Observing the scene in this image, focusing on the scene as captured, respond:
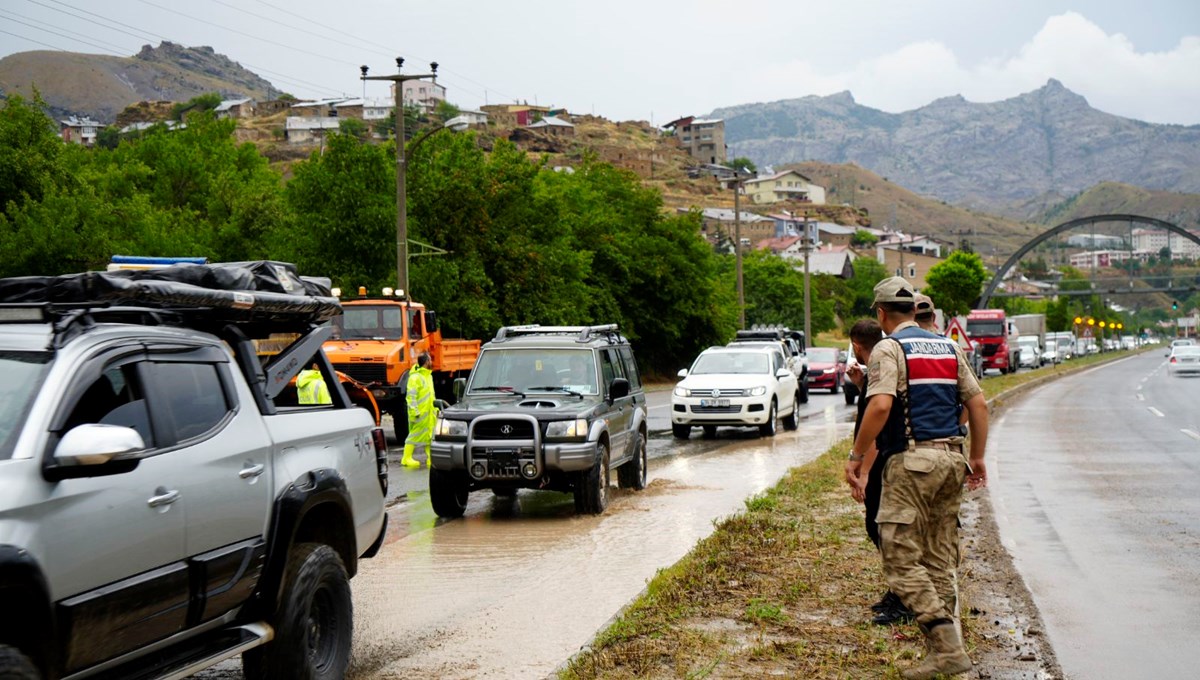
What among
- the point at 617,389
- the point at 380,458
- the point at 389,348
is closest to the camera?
the point at 380,458

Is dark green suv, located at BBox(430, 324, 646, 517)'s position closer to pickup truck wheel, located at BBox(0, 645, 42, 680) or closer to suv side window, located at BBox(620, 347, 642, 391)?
suv side window, located at BBox(620, 347, 642, 391)

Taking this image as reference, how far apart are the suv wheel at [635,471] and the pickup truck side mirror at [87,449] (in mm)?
10634

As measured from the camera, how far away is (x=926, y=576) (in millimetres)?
6125

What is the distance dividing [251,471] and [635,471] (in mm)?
9517

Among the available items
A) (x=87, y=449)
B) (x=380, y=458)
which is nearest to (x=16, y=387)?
(x=87, y=449)

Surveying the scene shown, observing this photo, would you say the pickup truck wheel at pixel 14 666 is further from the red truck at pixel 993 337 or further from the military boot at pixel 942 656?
the red truck at pixel 993 337

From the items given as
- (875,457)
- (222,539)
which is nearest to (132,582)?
(222,539)

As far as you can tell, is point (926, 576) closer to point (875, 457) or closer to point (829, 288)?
point (875, 457)

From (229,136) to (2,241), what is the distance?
4020 centimetres

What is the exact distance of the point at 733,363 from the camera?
79.1ft

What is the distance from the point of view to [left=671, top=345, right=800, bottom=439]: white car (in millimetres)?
22500

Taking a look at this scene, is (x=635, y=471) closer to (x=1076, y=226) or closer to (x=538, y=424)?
(x=538, y=424)

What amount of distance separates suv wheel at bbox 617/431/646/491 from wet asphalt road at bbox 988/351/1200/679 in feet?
13.8

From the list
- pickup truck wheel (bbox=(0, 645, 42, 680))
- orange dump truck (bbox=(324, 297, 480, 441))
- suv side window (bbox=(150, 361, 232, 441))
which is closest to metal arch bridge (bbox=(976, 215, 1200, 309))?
orange dump truck (bbox=(324, 297, 480, 441))
